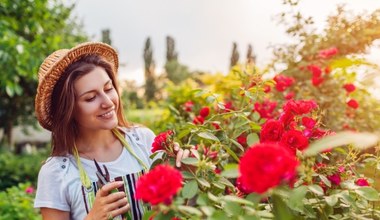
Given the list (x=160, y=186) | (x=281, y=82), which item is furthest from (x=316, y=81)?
(x=160, y=186)

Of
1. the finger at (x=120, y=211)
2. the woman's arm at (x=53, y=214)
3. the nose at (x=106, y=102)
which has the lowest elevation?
the woman's arm at (x=53, y=214)

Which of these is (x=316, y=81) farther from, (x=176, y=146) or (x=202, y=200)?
(x=202, y=200)

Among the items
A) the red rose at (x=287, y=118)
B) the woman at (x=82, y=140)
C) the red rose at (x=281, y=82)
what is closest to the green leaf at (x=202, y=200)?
the red rose at (x=287, y=118)

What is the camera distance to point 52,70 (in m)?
1.88

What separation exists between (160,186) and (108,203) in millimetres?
674

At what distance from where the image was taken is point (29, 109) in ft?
40.9

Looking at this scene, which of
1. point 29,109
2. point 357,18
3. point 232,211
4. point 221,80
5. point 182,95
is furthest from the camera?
point 29,109

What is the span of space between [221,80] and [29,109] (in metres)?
8.88

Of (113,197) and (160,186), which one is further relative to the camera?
(113,197)

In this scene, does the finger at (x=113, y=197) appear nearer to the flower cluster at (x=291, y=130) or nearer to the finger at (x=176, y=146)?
the finger at (x=176, y=146)

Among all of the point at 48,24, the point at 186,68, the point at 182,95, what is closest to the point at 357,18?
the point at 182,95

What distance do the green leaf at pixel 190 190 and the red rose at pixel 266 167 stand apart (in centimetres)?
28

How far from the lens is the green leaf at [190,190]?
1107 mm

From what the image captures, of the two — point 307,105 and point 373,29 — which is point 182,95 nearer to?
point 373,29
